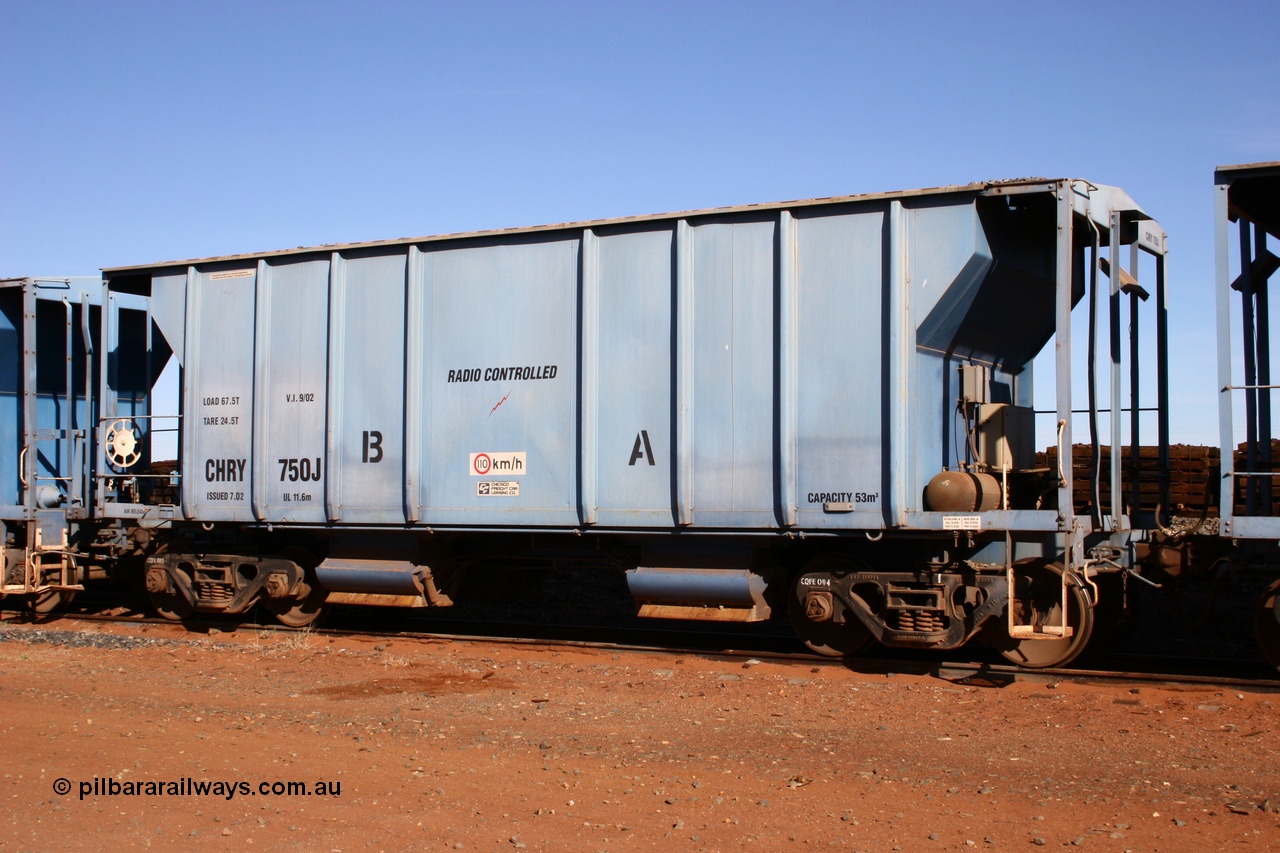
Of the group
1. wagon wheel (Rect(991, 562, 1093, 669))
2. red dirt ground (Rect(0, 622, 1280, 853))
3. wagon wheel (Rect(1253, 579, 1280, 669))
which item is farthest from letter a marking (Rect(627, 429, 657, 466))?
wagon wheel (Rect(1253, 579, 1280, 669))

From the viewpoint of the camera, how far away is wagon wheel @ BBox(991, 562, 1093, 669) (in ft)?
28.0

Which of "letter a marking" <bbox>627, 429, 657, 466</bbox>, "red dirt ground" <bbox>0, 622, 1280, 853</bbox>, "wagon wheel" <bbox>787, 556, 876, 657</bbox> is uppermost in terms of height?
"letter a marking" <bbox>627, 429, 657, 466</bbox>

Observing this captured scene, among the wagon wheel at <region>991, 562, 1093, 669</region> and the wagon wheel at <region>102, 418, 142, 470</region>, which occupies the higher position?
the wagon wheel at <region>102, 418, 142, 470</region>

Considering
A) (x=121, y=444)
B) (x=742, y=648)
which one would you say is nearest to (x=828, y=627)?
(x=742, y=648)

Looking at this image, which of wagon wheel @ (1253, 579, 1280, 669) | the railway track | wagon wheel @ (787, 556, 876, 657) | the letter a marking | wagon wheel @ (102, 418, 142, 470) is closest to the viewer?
wagon wheel @ (1253, 579, 1280, 669)

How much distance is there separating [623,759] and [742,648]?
4163 mm

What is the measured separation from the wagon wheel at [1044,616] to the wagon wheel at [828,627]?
3.62 ft

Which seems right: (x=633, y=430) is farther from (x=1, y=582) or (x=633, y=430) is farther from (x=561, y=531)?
(x=1, y=582)

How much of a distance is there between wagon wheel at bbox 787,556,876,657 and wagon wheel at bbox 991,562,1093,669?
110 cm

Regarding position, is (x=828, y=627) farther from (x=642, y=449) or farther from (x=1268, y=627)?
Result: (x=1268, y=627)

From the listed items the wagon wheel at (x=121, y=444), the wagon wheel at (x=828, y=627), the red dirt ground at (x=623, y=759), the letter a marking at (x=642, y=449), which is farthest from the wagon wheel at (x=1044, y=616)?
the wagon wheel at (x=121, y=444)

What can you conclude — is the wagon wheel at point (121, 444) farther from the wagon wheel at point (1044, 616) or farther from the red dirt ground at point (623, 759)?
the wagon wheel at point (1044, 616)

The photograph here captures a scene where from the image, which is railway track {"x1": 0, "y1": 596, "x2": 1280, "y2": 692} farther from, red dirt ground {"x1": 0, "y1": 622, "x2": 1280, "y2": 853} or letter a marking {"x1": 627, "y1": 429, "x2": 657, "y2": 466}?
letter a marking {"x1": 627, "y1": 429, "x2": 657, "y2": 466}

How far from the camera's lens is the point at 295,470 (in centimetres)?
1090
